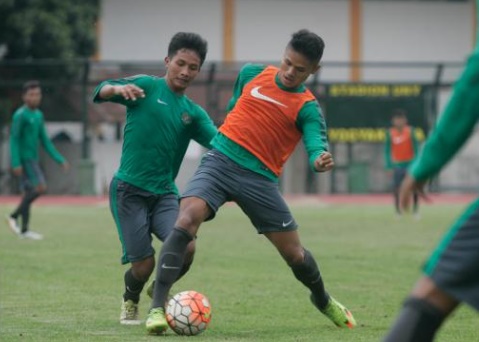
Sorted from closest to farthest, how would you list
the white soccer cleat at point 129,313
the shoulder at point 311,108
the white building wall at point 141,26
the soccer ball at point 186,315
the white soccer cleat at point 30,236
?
the soccer ball at point 186,315 → the shoulder at point 311,108 → the white soccer cleat at point 129,313 → the white soccer cleat at point 30,236 → the white building wall at point 141,26

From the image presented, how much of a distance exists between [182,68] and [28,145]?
30.8 ft

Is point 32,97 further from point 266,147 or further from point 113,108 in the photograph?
point 113,108

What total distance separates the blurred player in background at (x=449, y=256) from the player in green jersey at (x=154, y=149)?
12.8 feet

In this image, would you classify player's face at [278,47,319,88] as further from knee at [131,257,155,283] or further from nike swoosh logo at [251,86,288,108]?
knee at [131,257,155,283]

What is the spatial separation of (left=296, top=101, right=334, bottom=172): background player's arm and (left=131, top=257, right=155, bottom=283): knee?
143 centimetres

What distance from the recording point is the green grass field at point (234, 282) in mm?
8594

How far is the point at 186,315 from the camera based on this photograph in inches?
319

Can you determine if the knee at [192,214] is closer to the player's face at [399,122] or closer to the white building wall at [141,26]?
the player's face at [399,122]

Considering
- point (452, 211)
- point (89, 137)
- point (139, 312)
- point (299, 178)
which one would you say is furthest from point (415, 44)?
point (139, 312)

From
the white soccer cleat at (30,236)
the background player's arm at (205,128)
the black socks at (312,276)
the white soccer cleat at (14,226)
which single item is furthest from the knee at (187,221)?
the white soccer cleat at (14,226)

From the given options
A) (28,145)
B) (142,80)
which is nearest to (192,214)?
(142,80)

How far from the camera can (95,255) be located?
49.6ft

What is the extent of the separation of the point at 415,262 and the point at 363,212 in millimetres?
11907

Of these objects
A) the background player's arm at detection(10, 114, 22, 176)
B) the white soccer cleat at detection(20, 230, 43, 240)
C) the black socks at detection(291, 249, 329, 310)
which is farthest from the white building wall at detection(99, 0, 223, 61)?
the black socks at detection(291, 249, 329, 310)
